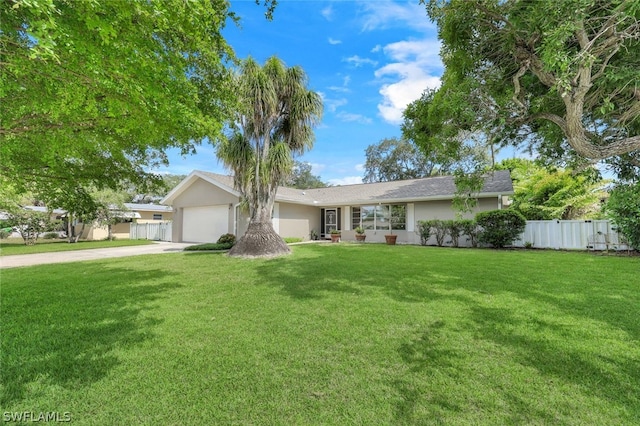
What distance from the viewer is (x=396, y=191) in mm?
17859

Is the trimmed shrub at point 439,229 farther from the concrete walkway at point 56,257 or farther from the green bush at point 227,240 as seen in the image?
the concrete walkway at point 56,257

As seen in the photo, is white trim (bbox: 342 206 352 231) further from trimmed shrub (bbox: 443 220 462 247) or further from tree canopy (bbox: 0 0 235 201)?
tree canopy (bbox: 0 0 235 201)

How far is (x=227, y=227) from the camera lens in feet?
55.2

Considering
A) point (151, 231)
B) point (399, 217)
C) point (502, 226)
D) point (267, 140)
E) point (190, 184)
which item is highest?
point (267, 140)

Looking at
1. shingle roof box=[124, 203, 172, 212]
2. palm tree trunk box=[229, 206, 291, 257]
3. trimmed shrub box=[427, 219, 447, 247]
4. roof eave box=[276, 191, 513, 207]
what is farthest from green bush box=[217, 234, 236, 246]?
shingle roof box=[124, 203, 172, 212]

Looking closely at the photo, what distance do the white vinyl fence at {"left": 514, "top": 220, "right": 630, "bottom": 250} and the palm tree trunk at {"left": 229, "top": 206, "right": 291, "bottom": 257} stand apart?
1080cm

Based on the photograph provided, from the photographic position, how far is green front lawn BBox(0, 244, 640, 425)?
2.32 meters

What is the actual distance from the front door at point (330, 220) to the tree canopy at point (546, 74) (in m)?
13.1

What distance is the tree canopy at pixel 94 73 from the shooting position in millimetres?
2711

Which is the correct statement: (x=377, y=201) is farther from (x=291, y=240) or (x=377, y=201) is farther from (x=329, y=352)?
(x=329, y=352)

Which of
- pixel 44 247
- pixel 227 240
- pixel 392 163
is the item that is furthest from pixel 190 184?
pixel 392 163

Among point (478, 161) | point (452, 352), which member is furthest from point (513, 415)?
point (478, 161)

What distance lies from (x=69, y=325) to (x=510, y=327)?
20.1 ft

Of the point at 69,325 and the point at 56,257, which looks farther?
the point at 56,257
